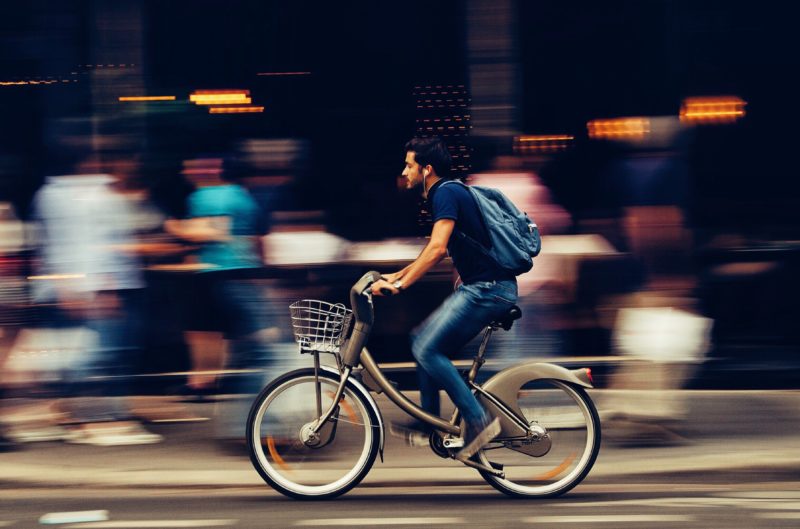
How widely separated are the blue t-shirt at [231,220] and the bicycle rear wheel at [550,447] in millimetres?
2394

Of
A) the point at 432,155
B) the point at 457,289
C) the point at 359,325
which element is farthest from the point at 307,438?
the point at 432,155

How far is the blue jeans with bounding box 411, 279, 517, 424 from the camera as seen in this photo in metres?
6.09

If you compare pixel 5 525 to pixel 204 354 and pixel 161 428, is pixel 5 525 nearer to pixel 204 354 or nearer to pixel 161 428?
pixel 161 428

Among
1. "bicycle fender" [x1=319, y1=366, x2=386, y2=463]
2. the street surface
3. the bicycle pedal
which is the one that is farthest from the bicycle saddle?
the street surface

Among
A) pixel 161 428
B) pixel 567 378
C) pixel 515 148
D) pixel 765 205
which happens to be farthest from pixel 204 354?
pixel 765 205

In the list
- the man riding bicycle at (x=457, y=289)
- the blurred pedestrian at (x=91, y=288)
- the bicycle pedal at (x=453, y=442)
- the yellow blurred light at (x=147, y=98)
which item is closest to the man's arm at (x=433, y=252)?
the man riding bicycle at (x=457, y=289)

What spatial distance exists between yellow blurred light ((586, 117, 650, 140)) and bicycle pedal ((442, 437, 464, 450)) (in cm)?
413

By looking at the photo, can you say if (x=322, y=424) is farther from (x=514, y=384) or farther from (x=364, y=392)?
(x=514, y=384)

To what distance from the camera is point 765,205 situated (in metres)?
9.74

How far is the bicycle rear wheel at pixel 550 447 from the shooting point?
6.27 metres

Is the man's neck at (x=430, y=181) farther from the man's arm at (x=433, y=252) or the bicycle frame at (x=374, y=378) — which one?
the bicycle frame at (x=374, y=378)

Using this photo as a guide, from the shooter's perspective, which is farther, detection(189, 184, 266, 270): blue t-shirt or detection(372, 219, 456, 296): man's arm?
detection(189, 184, 266, 270): blue t-shirt

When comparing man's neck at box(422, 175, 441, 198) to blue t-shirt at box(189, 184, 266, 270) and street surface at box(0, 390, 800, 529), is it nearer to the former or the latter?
street surface at box(0, 390, 800, 529)

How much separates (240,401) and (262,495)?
1170mm
